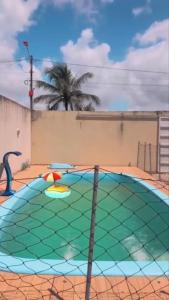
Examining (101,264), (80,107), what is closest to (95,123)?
(80,107)

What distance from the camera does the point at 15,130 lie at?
12789mm

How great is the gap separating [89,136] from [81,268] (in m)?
12.1

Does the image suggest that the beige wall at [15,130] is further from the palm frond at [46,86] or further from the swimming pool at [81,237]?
the palm frond at [46,86]

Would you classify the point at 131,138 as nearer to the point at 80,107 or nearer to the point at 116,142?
the point at 116,142

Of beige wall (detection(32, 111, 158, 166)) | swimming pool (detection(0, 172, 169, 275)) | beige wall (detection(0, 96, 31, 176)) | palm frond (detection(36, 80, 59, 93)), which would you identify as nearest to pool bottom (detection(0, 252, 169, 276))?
swimming pool (detection(0, 172, 169, 275))

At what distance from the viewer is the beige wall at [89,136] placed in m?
15.9

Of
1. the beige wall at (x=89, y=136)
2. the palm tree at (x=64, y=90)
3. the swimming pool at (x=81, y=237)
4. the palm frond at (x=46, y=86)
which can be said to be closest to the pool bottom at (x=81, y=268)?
the swimming pool at (x=81, y=237)

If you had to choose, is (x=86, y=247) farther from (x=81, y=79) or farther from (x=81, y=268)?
(x=81, y=79)

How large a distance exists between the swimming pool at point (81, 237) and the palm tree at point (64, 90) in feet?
49.2

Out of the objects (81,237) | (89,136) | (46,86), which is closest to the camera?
Result: (81,237)

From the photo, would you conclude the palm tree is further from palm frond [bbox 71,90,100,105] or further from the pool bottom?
the pool bottom

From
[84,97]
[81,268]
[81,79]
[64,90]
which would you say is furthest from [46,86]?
[81,268]

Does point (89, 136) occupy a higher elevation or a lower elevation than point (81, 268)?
higher

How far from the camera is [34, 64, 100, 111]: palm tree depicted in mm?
23891
